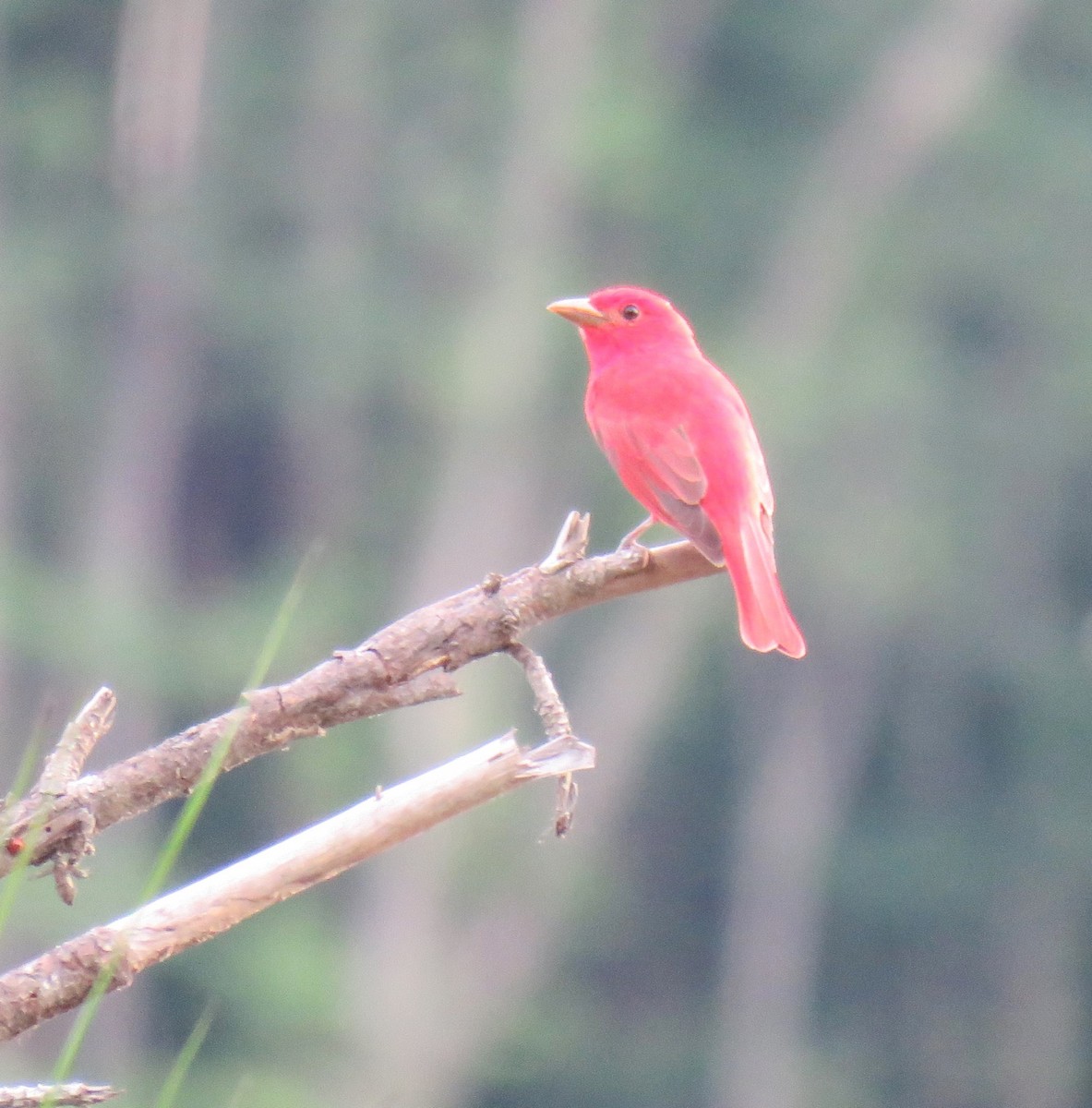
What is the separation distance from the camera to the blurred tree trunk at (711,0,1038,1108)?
715 inches

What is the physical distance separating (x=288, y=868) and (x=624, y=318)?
3022 millimetres

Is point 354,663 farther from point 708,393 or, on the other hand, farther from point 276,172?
point 276,172

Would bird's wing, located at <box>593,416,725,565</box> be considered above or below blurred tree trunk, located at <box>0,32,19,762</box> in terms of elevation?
above

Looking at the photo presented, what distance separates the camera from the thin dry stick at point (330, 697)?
2.35 meters

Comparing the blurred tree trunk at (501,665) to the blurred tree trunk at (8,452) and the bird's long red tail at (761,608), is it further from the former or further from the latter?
the bird's long red tail at (761,608)

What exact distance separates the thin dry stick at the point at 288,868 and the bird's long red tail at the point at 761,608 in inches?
51.9

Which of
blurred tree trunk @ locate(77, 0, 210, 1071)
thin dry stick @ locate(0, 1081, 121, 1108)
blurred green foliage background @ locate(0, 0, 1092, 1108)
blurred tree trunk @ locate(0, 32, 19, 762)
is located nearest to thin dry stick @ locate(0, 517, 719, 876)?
thin dry stick @ locate(0, 1081, 121, 1108)

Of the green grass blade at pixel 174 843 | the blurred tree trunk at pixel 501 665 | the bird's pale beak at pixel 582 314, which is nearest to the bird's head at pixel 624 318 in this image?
the bird's pale beak at pixel 582 314

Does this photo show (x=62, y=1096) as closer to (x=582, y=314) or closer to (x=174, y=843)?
(x=174, y=843)

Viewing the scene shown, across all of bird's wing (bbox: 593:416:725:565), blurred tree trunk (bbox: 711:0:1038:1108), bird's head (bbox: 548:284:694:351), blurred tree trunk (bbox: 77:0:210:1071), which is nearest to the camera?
bird's wing (bbox: 593:416:725:565)

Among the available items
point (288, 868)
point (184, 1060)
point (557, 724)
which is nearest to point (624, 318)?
point (557, 724)

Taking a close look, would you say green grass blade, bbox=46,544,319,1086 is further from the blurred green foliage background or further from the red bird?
the blurred green foliage background

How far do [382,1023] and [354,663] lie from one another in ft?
46.0

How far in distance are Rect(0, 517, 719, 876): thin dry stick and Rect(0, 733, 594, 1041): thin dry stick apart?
5.0 inches
